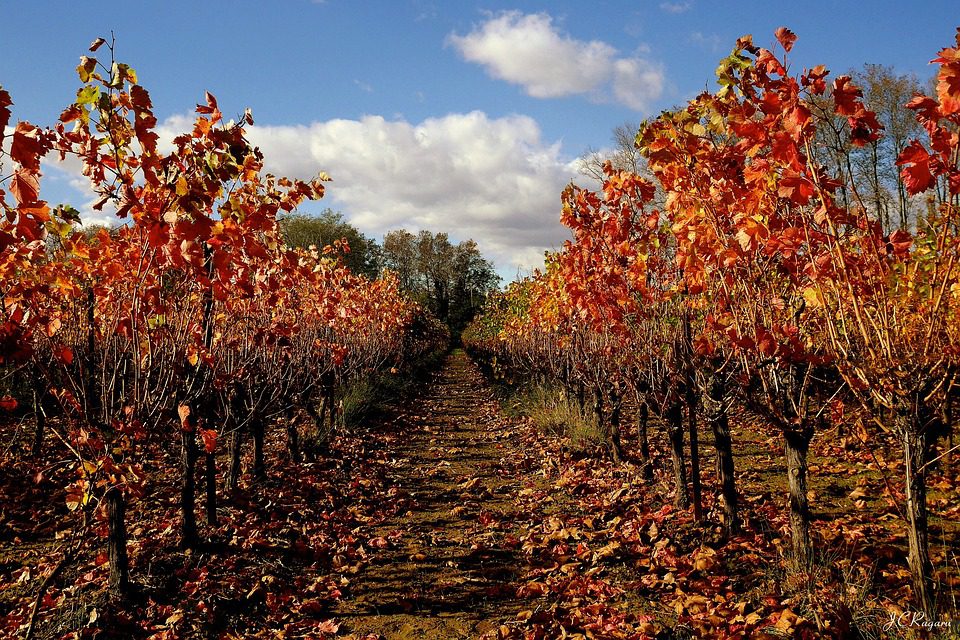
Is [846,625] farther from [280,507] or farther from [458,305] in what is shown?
[458,305]

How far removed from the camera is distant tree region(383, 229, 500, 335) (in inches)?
2248

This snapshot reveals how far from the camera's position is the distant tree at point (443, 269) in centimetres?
5709

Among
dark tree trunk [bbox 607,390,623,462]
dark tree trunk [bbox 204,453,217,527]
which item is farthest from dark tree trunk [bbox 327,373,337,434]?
dark tree trunk [bbox 607,390,623,462]

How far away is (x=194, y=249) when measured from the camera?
2.93 m

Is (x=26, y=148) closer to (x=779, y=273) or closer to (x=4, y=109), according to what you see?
(x=4, y=109)

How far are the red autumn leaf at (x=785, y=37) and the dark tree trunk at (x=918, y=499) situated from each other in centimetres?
197

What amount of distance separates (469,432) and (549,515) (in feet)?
19.7

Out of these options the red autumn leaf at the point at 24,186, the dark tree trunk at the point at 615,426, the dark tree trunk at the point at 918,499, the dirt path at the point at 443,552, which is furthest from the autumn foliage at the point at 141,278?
the dark tree trunk at the point at 615,426

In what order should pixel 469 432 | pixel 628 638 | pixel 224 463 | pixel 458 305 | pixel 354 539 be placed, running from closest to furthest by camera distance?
pixel 628 638, pixel 354 539, pixel 224 463, pixel 469 432, pixel 458 305

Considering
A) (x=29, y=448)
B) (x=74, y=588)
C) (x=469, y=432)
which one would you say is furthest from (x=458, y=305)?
(x=74, y=588)

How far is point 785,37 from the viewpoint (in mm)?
2793

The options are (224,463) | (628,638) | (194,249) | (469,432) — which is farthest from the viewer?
(469,432)

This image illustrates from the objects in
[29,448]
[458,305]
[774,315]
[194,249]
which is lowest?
[29,448]

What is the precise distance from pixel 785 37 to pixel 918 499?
99.6 inches
